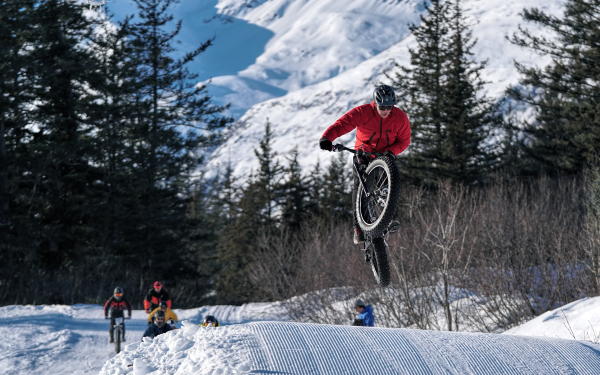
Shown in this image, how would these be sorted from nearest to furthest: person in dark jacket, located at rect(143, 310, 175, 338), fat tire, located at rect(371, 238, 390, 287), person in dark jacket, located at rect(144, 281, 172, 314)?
fat tire, located at rect(371, 238, 390, 287), person in dark jacket, located at rect(143, 310, 175, 338), person in dark jacket, located at rect(144, 281, 172, 314)

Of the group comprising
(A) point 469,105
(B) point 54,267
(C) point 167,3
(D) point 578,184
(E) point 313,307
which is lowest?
(E) point 313,307

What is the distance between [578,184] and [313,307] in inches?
601

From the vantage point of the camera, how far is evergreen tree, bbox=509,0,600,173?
28922 millimetres

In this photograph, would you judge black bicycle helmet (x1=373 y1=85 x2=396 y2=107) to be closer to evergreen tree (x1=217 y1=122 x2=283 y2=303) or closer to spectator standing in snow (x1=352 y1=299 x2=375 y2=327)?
spectator standing in snow (x1=352 y1=299 x2=375 y2=327)

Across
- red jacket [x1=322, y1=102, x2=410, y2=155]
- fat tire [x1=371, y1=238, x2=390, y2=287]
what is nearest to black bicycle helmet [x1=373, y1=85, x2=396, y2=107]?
red jacket [x1=322, y1=102, x2=410, y2=155]

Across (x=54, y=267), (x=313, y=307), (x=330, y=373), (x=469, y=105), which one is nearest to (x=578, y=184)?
(x=469, y=105)

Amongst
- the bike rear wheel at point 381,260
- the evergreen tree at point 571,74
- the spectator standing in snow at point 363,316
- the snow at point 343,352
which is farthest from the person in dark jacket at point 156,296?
the evergreen tree at point 571,74

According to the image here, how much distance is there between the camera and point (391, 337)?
6.53m

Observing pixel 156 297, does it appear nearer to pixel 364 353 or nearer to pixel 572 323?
Result: pixel 572 323

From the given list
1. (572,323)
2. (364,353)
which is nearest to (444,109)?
(572,323)

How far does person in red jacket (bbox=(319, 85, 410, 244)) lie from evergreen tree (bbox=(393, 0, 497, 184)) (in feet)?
77.2

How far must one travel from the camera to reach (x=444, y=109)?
1265 inches

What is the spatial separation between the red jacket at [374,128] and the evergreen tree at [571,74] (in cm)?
2414

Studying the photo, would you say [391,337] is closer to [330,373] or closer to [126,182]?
[330,373]
